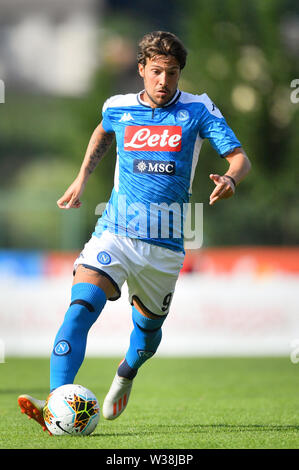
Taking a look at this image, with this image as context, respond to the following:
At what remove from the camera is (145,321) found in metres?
6.59

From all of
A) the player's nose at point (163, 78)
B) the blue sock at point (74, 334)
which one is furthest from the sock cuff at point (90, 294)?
the player's nose at point (163, 78)

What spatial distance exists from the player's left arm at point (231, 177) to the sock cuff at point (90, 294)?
105cm

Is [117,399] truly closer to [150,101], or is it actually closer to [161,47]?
[150,101]

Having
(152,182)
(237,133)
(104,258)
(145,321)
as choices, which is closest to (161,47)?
(152,182)

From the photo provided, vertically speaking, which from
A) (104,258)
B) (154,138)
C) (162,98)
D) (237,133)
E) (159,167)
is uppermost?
(162,98)

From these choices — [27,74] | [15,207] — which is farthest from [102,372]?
[27,74]

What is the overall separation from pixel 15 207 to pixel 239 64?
8583 millimetres

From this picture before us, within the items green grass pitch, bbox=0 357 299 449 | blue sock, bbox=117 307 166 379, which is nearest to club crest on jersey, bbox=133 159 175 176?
blue sock, bbox=117 307 166 379

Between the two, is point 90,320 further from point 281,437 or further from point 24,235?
point 24,235

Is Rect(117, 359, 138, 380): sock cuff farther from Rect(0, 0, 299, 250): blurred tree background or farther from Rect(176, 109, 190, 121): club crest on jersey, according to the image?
Rect(0, 0, 299, 250): blurred tree background

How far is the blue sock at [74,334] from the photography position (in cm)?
566

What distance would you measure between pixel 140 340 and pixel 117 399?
542 mm

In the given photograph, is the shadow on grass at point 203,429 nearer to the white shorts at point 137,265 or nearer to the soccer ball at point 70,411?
the soccer ball at point 70,411

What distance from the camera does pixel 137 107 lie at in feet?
21.1
